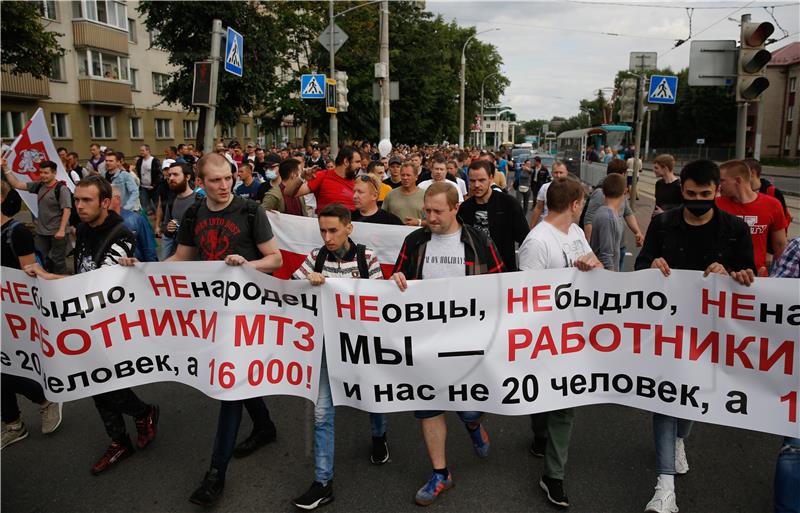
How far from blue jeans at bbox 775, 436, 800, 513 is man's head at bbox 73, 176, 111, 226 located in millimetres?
4012

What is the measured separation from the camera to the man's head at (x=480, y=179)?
5.08 metres

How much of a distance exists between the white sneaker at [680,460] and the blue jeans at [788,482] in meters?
0.71

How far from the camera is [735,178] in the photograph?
15.2 feet

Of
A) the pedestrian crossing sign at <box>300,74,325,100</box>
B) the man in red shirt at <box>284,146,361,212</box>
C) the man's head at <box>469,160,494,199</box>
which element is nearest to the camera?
the man's head at <box>469,160,494,199</box>

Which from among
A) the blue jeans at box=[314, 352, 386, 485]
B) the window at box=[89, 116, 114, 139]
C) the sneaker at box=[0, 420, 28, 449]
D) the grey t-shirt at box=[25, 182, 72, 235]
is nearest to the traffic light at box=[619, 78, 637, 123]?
the grey t-shirt at box=[25, 182, 72, 235]

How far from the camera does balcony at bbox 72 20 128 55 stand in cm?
3153

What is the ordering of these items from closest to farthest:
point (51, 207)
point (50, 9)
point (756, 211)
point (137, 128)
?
point (756, 211), point (51, 207), point (50, 9), point (137, 128)

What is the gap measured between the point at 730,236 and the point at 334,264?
7.17 feet

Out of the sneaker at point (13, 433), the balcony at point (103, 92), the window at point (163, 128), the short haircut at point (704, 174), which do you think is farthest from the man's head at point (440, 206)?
the window at point (163, 128)

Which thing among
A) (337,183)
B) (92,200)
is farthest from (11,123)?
(92,200)

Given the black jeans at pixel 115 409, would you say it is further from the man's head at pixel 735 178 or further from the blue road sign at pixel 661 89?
the blue road sign at pixel 661 89

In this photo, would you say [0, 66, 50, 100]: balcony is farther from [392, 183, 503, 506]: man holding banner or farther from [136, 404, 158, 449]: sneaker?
[392, 183, 503, 506]: man holding banner

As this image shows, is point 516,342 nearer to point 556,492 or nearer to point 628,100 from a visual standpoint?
point 556,492

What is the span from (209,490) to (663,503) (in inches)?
95.9
